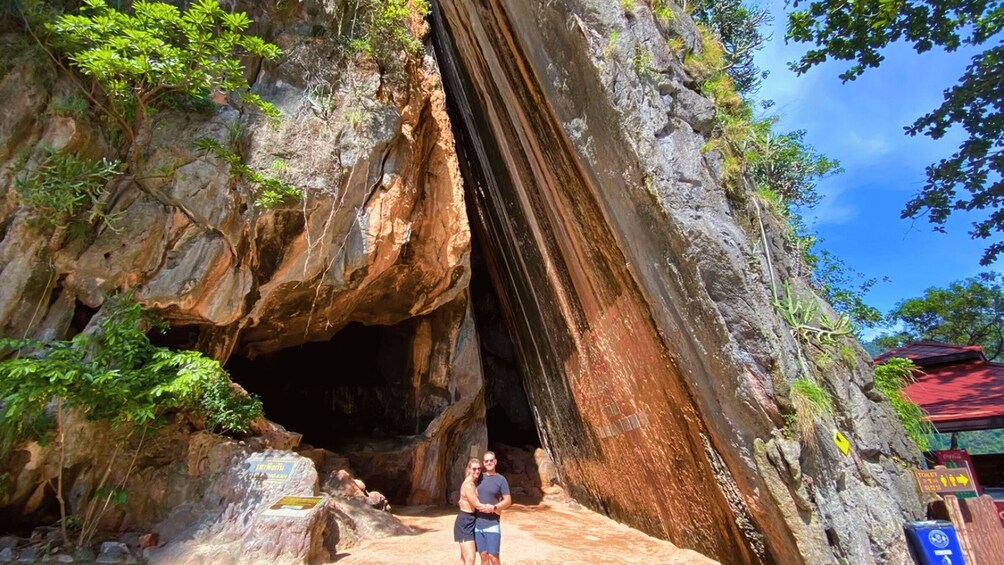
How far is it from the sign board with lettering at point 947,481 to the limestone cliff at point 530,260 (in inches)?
38.2

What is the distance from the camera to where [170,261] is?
621 cm

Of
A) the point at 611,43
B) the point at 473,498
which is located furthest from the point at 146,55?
the point at 473,498

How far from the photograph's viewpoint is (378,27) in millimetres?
7703

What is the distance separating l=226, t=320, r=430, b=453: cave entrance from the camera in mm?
10250

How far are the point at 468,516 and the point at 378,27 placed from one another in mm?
6857

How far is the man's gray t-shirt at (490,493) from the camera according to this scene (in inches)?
170

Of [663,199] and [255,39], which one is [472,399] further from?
[255,39]

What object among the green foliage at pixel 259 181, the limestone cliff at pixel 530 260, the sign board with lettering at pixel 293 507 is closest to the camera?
the sign board with lettering at pixel 293 507

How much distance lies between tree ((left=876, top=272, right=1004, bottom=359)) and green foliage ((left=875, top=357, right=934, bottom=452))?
12.6m

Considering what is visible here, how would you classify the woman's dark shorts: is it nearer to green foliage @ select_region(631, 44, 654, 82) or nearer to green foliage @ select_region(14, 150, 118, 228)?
green foliage @ select_region(631, 44, 654, 82)

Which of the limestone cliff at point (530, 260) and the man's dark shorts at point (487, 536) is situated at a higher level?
the limestone cliff at point (530, 260)

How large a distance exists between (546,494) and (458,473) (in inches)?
78.2

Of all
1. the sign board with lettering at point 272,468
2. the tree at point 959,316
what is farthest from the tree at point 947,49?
the sign board with lettering at point 272,468

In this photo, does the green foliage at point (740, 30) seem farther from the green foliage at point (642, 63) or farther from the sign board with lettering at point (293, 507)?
the sign board with lettering at point (293, 507)
